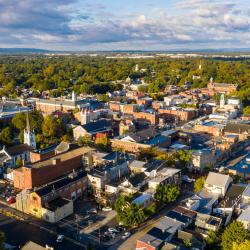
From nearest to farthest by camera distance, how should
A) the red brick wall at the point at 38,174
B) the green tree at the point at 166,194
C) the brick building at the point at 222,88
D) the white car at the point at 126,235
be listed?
the white car at the point at 126,235 < the green tree at the point at 166,194 < the red brick wall at the point at 38,174 < the brick building at the point at 222,88

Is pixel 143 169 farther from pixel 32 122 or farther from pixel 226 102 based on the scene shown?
pixel 226 102

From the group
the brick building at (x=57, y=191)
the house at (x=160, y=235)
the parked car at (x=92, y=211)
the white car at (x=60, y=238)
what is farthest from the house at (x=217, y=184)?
the white car at (x=60, y=238)

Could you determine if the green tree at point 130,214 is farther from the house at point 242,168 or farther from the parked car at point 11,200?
the house at point 242,168

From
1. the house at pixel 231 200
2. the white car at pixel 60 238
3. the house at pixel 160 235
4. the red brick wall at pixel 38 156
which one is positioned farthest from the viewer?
the red brick wall at pixel 38 156

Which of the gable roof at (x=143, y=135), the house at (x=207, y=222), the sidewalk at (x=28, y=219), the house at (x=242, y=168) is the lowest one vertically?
the sidewalk at (x=28, y=219)

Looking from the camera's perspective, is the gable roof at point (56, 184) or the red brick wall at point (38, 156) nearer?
the gable roof at point (56, 184)

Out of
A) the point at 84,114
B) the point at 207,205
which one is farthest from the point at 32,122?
the point at 207,205

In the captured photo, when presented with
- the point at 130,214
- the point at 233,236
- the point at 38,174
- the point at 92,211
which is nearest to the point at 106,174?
the point at 92,211
